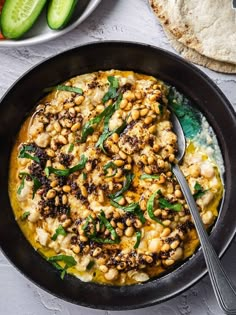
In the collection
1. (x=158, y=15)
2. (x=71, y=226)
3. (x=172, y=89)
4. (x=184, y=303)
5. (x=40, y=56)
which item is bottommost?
(x=184, y=303)

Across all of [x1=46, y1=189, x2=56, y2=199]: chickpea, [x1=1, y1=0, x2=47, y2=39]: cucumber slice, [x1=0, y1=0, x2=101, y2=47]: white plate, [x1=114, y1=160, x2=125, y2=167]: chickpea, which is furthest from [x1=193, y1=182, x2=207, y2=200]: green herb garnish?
[x1=1, y1=0, x2=47, y2=39]: cucumber slice

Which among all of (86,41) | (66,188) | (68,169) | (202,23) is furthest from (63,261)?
(202,23)

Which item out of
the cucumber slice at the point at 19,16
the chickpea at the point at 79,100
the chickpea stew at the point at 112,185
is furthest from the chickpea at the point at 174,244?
the cucumber slice at the point at 19,16

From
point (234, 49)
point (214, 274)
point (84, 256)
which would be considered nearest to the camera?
point (214, 274)

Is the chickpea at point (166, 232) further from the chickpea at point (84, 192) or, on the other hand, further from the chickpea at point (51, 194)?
the chickpea at point (51, 194)

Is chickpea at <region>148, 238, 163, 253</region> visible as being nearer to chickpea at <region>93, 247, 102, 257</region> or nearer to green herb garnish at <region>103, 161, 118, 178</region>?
chickpea at <region>93, 247, 102, 257</region>

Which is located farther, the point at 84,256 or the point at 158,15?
the point at 158,15

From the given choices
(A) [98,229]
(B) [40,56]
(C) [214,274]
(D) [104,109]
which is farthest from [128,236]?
(B) [40,56]

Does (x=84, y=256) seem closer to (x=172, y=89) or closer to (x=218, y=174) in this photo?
(x=218, y=174)
